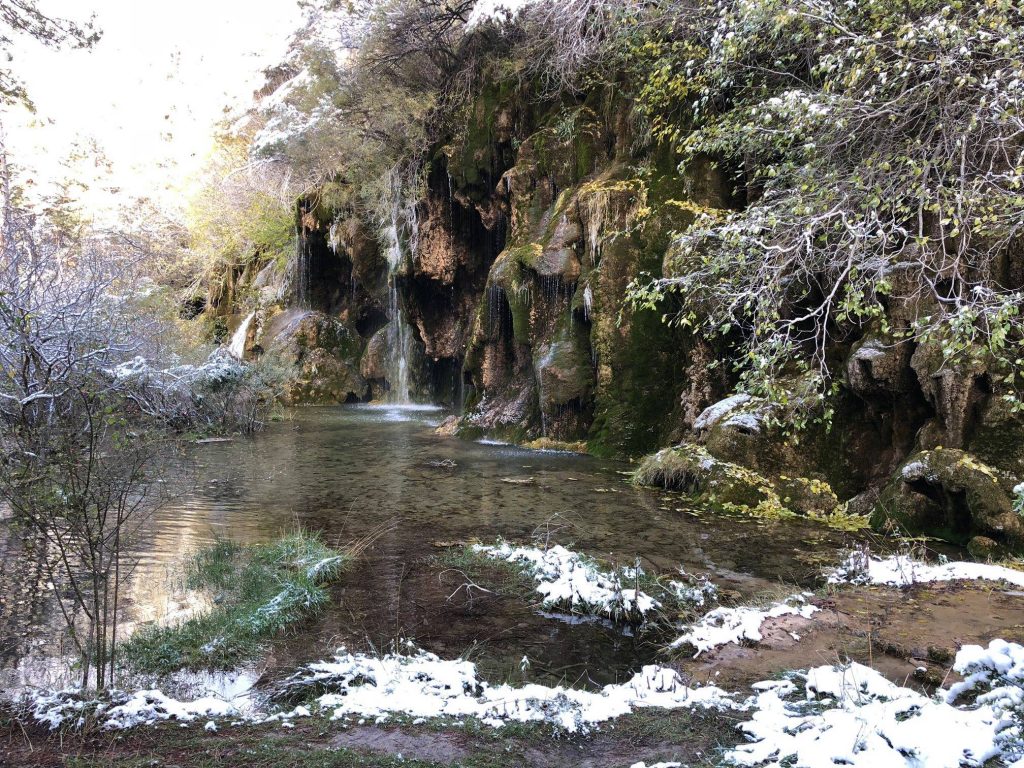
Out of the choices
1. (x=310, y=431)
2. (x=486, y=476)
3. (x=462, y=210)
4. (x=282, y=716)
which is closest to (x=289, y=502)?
(x=486, y=476)

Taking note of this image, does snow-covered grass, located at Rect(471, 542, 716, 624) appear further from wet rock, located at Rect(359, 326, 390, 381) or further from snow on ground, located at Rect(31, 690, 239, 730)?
wet rock, located at Rect(359, 326, 390, 381)

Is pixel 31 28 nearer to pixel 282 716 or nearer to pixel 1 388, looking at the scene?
pixel 1 388

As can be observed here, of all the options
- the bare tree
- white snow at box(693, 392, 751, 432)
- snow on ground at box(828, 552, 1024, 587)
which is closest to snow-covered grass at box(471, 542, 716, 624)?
snow on ground at box(828, 552, 1024, 587)

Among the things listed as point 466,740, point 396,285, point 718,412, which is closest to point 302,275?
point 396,285

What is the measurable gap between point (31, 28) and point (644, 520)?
853 cm

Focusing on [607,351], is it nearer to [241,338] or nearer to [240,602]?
[240,602]

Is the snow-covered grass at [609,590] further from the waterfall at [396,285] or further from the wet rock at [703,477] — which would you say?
the waterfall at [396,285]

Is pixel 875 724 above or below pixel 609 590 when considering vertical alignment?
above

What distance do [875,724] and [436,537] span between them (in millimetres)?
5073

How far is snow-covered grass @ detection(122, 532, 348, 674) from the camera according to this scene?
4203 millimetres

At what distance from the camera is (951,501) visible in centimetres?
672

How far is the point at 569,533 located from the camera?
7.19m

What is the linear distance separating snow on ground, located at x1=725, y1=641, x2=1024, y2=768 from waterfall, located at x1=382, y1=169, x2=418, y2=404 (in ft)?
59.0

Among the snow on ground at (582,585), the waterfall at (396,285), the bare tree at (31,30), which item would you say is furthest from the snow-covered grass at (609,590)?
the waterfall at (396,285)
